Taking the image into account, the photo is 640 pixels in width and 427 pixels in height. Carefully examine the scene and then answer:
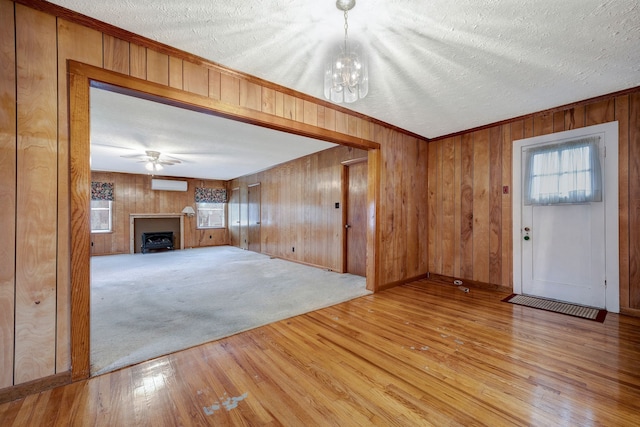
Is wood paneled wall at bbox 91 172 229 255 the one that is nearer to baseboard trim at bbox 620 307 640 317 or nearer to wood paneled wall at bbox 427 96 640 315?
wood paneled wall at bbox 427 96 640 315

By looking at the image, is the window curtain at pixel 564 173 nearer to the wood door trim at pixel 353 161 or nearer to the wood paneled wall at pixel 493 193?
the wood paneled wall at pixel 493 193

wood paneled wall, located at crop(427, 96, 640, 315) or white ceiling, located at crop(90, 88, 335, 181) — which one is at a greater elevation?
white ceiling, located at crop(90, 88, 335, 181)

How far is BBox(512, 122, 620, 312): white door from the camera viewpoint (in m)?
2.93

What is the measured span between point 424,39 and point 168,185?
28.5 feet

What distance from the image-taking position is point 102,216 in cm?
776

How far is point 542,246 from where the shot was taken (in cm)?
341

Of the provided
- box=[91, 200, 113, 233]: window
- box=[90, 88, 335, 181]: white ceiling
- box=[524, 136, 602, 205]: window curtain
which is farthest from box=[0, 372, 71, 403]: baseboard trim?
box=[91, 200, 113, 233]: window

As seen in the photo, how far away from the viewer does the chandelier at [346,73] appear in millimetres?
1811

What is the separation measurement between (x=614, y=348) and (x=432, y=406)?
6.16 ft

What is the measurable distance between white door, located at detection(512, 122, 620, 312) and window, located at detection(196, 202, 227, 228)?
8940mm

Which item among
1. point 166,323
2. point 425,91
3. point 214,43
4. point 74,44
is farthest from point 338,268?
point 74,44

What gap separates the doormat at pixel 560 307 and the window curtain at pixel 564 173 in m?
1.25

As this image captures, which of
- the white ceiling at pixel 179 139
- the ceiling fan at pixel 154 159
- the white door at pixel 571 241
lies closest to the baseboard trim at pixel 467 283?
the white door at pixel 571 241

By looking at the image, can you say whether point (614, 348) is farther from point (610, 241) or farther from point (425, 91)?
point (425, 91)
